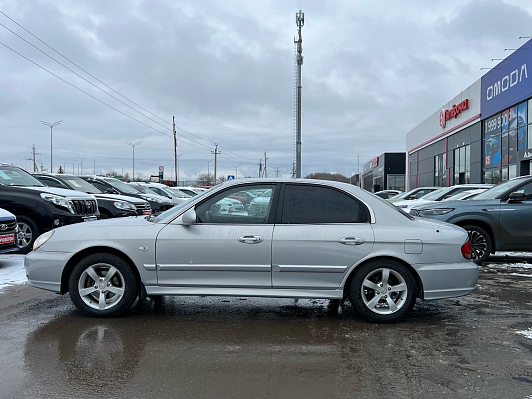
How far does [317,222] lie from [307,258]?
0.42 m

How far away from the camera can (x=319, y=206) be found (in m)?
5.32

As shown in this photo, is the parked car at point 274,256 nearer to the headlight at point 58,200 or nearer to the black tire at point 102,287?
the black tire at point 102,287

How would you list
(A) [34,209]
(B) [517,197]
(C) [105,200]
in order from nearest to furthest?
1. (B) [517,197]
2. (A) [34,209]
3. (C) [105,200]

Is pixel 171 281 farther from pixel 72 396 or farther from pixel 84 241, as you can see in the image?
pixel 72 396

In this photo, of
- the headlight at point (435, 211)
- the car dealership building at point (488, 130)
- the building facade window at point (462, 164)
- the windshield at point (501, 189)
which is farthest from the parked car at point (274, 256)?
the building facade window at point (462, 164)

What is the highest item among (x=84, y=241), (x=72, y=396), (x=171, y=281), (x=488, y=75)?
(x=488, y=75)

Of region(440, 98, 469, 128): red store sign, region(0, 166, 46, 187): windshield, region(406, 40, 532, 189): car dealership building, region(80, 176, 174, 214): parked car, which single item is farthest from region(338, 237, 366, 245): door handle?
region(440, 98, 469, 128): red store sign

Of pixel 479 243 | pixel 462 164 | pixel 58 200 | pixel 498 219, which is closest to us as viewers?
pixel 498 219

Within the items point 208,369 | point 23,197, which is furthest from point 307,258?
point 23,197

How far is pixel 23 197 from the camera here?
32.7 ft

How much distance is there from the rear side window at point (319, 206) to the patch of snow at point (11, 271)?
445 cm

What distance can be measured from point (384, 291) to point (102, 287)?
3.03 m

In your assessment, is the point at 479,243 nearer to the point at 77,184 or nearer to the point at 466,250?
the point at 466,250

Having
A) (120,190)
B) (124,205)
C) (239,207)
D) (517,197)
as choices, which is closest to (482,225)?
(517,197)
